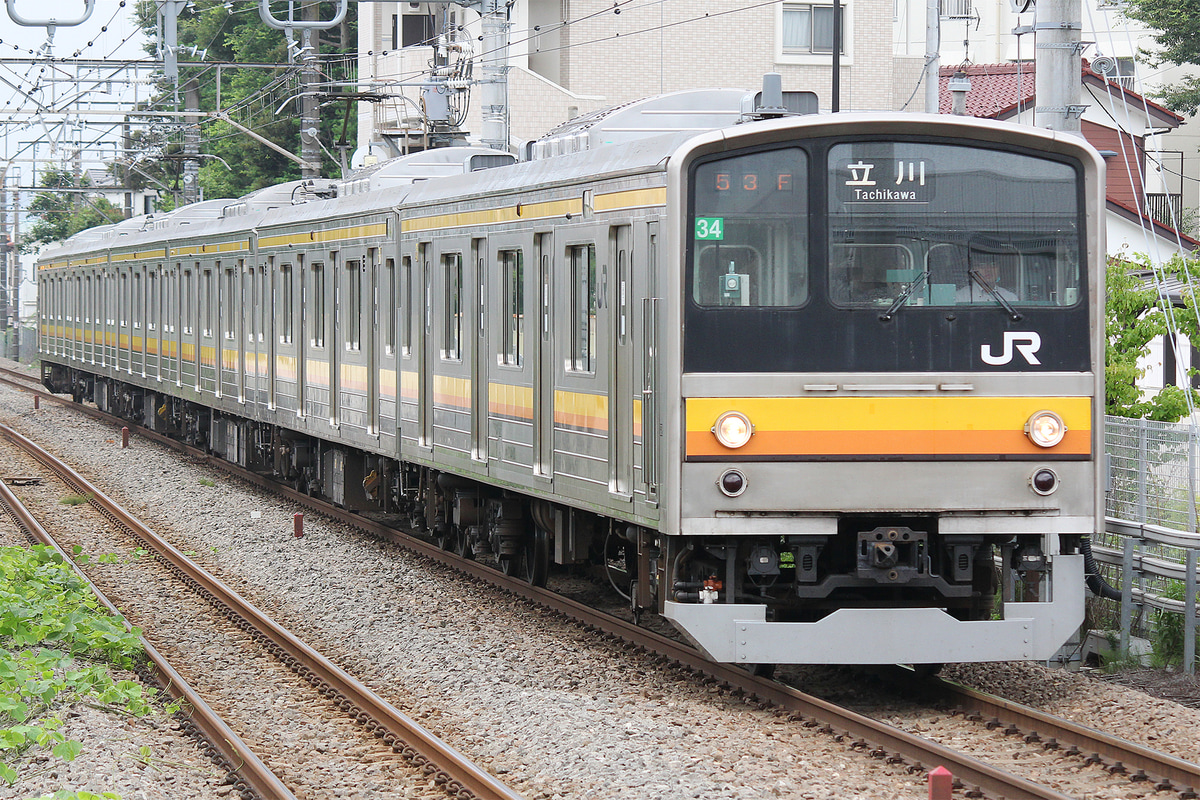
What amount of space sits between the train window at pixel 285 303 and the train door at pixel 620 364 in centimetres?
836

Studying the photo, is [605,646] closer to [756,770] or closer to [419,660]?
[419,660]

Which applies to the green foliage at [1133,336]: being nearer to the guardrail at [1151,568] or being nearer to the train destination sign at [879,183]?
the guardrail at [1151,568]

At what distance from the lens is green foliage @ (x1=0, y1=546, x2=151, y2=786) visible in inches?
293

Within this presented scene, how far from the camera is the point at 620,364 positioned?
8.78 meters

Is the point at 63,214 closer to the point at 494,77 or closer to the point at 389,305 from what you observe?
the point at 494,77

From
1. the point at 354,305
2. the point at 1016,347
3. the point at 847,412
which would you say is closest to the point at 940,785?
the point at 847,412

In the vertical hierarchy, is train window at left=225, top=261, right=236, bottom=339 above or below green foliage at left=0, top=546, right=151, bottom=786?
above

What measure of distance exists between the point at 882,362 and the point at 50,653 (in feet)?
15.4

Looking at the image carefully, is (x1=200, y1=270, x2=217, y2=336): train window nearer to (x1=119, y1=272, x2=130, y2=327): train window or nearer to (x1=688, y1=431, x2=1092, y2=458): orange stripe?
(x1=119, y1=272, x2=130, y2=327): train window

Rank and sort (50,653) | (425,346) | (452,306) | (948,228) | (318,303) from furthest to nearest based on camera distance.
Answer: (318,303)
(425,346)
(452,306)
(50,653)
(948,228)

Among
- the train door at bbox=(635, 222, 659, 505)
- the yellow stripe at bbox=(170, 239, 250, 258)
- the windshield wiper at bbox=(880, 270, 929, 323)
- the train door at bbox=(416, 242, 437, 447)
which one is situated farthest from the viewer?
the yellow stripe at bbox=(170, 239, 250, 258)

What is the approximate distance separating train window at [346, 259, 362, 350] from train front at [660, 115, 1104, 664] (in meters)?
6.79

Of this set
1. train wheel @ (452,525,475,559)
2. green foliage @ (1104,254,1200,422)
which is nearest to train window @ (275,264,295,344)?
train wheel @ (452,525,475,559)

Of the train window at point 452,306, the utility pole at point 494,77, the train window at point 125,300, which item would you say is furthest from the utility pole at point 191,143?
the train window at point 452,306
